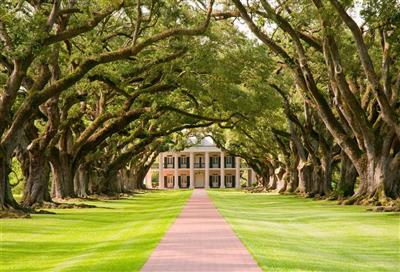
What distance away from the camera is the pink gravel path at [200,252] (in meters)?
10.8

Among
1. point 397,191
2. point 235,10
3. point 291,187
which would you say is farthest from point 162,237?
point 291,187

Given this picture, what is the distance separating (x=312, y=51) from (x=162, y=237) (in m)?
21.4

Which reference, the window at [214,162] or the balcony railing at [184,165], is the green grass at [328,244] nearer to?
the window at [214,162]

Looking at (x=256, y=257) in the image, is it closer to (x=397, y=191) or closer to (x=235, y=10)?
(x=235, y=10)

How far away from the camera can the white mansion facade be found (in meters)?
134

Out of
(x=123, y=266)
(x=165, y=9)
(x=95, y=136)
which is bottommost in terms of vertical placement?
(x=123, y=266)

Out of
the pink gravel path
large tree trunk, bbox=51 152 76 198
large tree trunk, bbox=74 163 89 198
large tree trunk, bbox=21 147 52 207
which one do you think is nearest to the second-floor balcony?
large tree trunk, bbox=74 163 89 198

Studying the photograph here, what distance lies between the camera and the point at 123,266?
451 inches

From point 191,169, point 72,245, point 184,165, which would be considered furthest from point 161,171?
point 72,245

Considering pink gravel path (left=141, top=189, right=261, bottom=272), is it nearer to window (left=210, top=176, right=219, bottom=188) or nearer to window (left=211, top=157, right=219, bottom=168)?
window (left=210, top=176, right=219, bottom=188)

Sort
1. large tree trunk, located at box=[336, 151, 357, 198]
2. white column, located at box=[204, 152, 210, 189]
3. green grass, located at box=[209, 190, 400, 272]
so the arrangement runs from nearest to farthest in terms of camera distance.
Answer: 1. green grass, located at box=[209, 190, 400, 272]
2. large tree trunk, located at box=[336, 151, 357, 198]
3. white column, located at box=[204, 152, 210, 189]

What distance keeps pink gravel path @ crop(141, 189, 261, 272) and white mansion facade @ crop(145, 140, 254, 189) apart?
11522 cm

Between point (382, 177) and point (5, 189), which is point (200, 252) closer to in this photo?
point (5, 189)

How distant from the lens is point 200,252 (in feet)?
42.1
